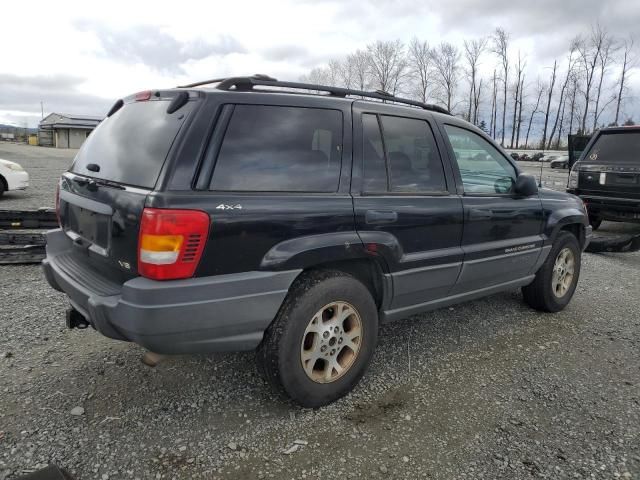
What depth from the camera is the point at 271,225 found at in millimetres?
2557

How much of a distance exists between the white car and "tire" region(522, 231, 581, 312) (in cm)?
1069

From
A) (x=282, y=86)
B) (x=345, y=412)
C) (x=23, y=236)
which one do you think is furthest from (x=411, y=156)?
(x=23, y=236)

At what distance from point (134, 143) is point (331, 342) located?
64.5 inches

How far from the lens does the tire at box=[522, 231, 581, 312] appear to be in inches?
180

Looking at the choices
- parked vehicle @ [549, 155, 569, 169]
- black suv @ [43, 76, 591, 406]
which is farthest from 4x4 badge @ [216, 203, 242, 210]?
parked vehicle @ [549, 155, 569, 169]

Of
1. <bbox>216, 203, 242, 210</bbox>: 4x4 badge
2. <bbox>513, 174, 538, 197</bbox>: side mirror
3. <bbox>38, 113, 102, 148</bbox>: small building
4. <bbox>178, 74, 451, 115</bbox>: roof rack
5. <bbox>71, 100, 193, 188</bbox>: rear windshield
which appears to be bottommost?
<bbox>216, 203, 242, 210</bbox>: 4x4 badge

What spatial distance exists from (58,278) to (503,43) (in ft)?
226

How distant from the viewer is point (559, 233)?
15.4 feet

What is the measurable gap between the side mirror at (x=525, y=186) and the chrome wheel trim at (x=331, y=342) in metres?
1.97

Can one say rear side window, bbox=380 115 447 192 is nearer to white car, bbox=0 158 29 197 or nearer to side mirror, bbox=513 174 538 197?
side mirror, bbox=513 174 538 197

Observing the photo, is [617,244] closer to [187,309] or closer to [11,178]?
[187,309]

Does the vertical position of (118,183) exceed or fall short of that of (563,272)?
it exceeds it

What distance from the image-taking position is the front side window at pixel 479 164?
370 centimetres

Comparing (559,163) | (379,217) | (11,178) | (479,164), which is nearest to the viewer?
(379,217)
